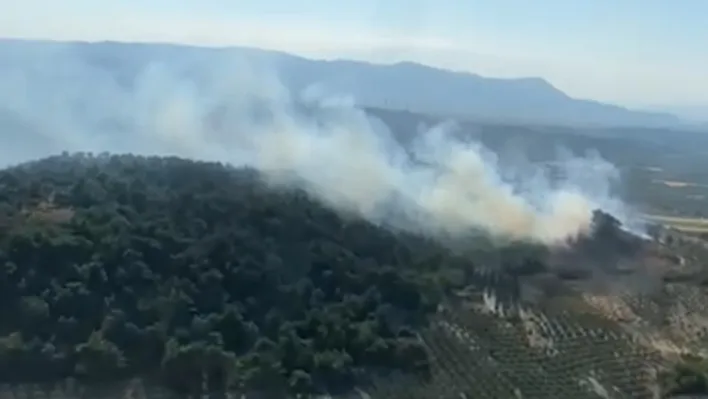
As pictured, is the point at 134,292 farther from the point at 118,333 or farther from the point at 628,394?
the point at 628,394

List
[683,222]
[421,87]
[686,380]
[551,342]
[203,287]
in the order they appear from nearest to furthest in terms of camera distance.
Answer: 1. [686,380]
2. [551,342]
3. [203,287]
4. [683,222]
5. [421,87]

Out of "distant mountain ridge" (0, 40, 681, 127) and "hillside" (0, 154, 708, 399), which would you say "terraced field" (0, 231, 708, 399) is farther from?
"distant mountain ridge" (0, 40, 681, 127)

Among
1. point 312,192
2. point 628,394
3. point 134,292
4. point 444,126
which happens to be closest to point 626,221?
point 312,192

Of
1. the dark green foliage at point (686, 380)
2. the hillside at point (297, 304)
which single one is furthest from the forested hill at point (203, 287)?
the dark green foliage at point (686, 380)

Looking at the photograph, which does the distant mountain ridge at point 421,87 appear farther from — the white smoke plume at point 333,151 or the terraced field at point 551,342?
the terraced field at point 551,342

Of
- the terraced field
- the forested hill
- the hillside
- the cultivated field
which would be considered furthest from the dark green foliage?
the cultivated field

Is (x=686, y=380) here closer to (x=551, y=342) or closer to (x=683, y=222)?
(x=551, y=342)

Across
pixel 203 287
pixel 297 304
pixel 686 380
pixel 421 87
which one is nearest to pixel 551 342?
pixel 686 380
